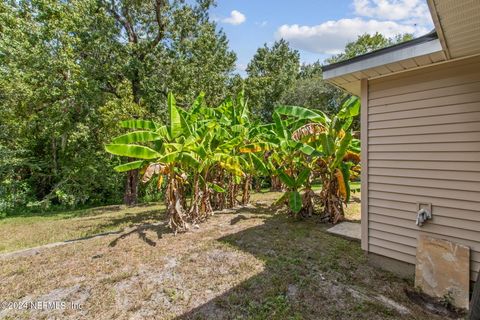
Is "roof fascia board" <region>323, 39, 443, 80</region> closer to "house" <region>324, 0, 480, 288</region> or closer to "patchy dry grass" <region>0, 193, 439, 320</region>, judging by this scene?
"house" <region>324, 0, 480, 288</region>

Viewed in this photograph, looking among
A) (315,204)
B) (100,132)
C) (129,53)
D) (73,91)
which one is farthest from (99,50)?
(315,204)

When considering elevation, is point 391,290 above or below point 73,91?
below

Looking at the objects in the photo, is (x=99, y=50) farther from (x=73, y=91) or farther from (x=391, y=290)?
(x=391, y=290)

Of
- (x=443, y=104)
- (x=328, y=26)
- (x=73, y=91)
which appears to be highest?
(x=328, y=26)

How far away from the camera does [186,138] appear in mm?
4938

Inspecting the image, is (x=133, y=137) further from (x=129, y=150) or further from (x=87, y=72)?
(x=87, y=72)

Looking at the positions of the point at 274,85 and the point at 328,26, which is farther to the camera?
the point at 274,85

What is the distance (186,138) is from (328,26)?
16.1 metres

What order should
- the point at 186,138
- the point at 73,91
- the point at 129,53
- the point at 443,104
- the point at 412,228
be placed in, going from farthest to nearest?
1. the point at 129,53
2. the point at 73,91
3. the point at 186,138
4. the point at 412,228
5. the point at 443,104

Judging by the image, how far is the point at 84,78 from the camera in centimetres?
873

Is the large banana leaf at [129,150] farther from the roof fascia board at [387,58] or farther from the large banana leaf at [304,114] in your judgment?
the roof fascia board at [387,58]

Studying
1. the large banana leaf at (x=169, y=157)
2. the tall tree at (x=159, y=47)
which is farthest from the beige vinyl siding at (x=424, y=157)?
the tall tree at (x=159, y=47)

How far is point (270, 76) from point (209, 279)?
58.4 ft

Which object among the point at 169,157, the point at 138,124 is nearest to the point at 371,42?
the point at 138,124
